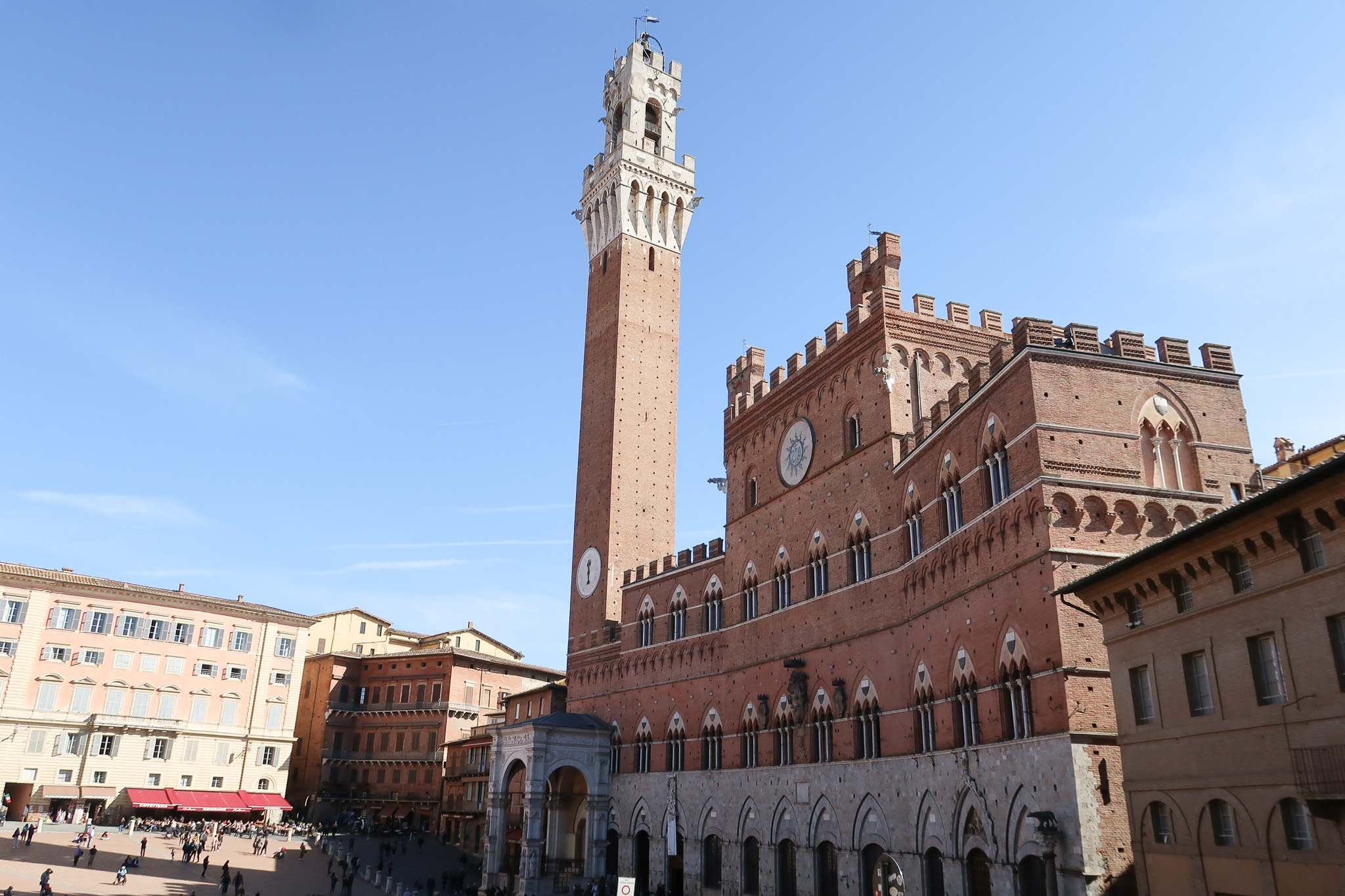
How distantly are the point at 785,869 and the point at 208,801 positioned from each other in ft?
121

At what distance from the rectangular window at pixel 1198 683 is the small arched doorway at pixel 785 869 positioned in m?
16.6

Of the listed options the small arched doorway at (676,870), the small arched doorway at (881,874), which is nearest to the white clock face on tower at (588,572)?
the small arched doorway at (676,870)

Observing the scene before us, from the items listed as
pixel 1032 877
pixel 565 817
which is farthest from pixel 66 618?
pixel 1032 877

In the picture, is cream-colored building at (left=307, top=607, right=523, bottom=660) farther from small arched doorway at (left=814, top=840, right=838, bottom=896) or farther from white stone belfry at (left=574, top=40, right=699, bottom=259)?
small arched doorway at (left=814, top=840, right=838, bottom=896)

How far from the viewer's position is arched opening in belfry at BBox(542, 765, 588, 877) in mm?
43656

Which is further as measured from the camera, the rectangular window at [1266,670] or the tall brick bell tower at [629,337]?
the tall brick bell tower at [629,337]

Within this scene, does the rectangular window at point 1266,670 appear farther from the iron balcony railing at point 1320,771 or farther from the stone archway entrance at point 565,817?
the stone archway entrance at point 565,817

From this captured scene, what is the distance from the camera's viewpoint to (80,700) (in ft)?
169

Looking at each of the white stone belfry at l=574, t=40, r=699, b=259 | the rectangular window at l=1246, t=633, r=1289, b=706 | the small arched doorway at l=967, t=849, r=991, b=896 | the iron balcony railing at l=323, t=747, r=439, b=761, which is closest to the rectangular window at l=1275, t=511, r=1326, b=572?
the rectangular window at l=1246, t=633, r=1289, b=706

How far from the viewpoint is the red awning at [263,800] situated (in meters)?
54.8

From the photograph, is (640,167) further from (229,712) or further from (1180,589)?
(1180,589)

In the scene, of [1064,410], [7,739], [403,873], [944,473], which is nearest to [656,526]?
[403,873]

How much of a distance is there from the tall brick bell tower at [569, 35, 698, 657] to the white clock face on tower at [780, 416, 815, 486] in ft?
43.9

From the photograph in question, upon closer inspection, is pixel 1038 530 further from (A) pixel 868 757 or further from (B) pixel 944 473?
(A) pixel 868 757
